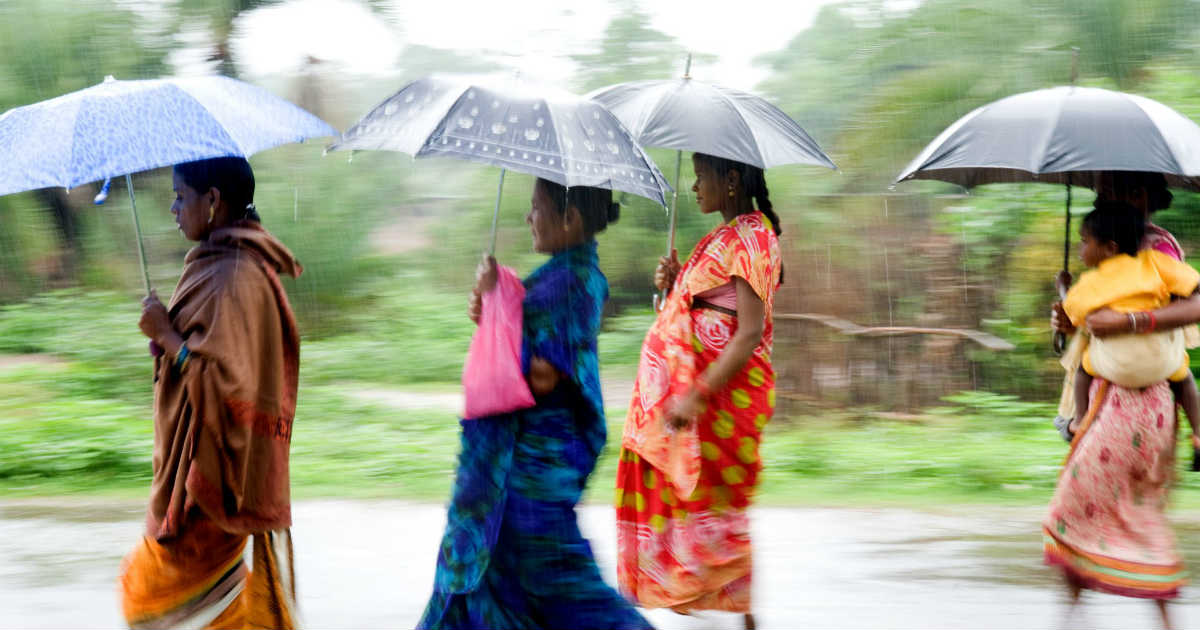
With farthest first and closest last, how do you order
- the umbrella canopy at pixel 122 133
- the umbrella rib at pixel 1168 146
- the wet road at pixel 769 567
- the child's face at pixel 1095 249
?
the wet road at pixel 769 567
the child's face at pixel 1095 249
the umbrella rib at pixel 1168 146
the umbrella canopy at pixel 122 133

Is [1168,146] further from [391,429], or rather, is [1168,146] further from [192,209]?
[391,429]

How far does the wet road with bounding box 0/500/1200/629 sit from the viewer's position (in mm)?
4688

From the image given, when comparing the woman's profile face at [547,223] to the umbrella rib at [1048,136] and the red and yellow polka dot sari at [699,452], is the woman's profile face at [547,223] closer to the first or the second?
the red and yellow polka dot sari at [699,452]

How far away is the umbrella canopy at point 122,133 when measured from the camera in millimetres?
3121

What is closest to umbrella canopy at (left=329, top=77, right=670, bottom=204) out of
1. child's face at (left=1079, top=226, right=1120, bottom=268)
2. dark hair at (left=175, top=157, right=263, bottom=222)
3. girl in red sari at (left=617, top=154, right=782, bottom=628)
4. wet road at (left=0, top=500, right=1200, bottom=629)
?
dark hair at (left=175, top=157, right=263, bottom=222)

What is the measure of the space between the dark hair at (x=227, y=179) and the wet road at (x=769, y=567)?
1.76m

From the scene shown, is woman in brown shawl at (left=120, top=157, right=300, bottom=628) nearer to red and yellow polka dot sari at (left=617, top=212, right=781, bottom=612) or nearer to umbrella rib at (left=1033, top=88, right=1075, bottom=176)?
red and yellow polka dot sari at (left=617, top=212, right=781, bottom=612)

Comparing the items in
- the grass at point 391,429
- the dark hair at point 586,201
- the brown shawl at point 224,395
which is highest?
the dark hair at point 586,201

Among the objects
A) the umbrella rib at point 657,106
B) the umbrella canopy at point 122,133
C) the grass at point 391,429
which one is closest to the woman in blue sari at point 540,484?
the umbrella rib at point 657,106

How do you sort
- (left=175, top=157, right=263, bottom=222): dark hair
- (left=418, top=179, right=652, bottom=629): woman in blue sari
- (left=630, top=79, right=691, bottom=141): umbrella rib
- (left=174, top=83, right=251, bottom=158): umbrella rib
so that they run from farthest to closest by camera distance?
(left=630, top=79, right=691, bottom=141): umbrella rib → (left=418, top=179, right=652, bottom=629): woman in blue sari → (left=175, top=157, right=263, bottom=222): dark hair → (left=174, top=83, right=251, bottom=158): umbrella rib

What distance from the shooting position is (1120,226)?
419 cm

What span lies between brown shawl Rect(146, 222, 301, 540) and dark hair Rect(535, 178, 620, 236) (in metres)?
0.88

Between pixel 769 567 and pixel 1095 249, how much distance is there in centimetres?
207

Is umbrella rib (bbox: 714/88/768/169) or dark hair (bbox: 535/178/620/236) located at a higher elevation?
umbrella rib (bbox: 714/88/768/169)
